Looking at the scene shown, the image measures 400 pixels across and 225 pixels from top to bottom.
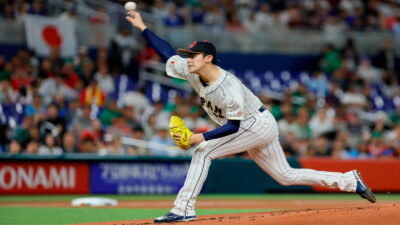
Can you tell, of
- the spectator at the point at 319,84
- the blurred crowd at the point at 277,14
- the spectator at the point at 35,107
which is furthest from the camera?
the blurred crowd at the point at 277,14

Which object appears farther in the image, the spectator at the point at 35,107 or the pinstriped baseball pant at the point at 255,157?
the spectator at the point at 35,107

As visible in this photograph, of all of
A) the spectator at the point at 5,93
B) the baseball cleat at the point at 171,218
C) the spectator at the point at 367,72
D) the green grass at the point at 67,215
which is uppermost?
the spectator at the point at 367,72

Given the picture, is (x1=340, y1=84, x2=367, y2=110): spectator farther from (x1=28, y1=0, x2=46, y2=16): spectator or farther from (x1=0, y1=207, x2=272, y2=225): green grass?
(x1=0, y1=207, x2=272, y2=225): green grass

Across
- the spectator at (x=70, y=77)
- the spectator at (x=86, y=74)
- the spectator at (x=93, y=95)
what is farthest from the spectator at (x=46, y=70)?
the spectator at (x=93, y=95)

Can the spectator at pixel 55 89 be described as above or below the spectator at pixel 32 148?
above

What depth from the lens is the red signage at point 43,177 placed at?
437 inches

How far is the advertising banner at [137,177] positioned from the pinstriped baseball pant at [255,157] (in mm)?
5738

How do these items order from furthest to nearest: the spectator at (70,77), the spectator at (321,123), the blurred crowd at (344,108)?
the spectator at (321,123) → the spectator at (70,77) → the blurred crowd at (344,108)

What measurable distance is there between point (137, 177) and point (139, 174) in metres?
0.07

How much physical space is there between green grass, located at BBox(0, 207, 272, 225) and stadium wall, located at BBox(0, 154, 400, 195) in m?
2.66

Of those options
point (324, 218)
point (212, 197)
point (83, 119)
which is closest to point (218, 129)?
point (324, 218)

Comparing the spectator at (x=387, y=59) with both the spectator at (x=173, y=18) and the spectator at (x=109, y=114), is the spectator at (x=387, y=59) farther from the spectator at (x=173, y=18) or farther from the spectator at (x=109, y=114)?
the spectator at (x=109, y=114)

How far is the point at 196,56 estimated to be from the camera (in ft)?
18.9

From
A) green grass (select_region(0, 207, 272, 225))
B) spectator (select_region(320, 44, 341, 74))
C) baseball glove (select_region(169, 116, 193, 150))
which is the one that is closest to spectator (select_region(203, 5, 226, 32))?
spectator (select_region(320, 44, 341, 74))
